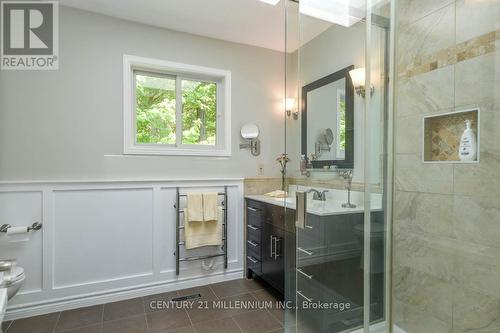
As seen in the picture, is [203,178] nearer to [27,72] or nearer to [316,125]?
[316,125]

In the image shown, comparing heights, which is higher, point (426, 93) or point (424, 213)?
point (426, 93)

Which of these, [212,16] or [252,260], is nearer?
[212,16]

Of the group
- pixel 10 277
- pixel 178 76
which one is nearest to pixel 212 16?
pixel 178 76

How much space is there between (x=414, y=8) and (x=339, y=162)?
3.33 feet

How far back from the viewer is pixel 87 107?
2.29 m

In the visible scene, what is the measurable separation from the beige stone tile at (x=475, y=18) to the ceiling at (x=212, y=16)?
2.62ft

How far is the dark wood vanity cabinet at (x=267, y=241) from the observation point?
7.28 feet

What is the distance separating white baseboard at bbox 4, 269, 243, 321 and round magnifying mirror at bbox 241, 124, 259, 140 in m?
1.47

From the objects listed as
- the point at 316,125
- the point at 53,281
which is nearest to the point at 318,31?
the point at 316,125

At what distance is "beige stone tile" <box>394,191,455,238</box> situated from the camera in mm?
1430

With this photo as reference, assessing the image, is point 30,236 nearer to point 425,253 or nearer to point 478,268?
point 425,253

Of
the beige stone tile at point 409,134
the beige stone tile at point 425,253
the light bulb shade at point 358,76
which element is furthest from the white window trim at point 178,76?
the beige stone tile at point 425,253

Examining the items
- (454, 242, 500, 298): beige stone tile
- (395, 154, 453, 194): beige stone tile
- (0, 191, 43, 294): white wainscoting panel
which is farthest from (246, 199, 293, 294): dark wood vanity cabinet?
(0, 191, 43, 294): white wainscoting panel

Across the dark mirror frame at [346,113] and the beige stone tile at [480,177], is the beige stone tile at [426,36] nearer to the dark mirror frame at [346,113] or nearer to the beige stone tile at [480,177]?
the dark mirror frame at [346,113]
